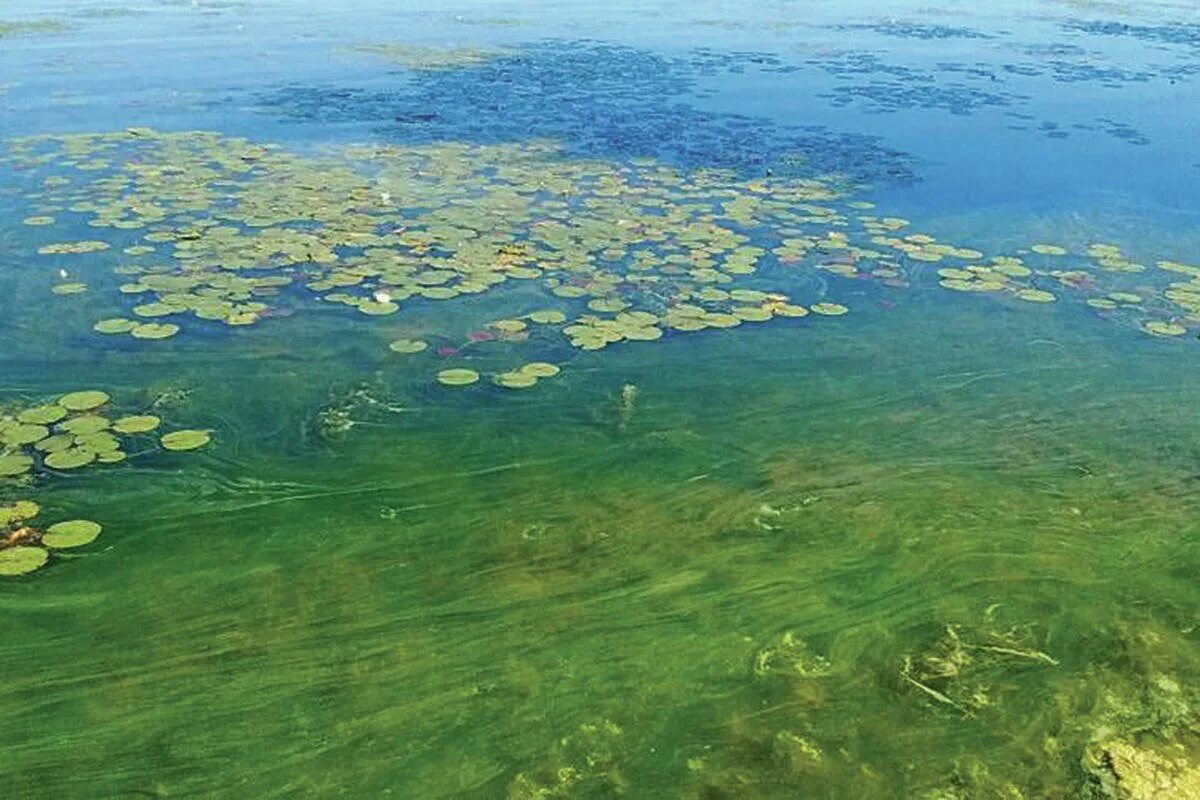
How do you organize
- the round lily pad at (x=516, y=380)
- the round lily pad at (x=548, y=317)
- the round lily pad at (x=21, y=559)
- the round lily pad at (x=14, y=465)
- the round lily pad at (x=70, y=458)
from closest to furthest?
the round lily pad at (x=21, y=559), the round lily pad at (x=14, y=465), the round lily pad at (x=70, y=458), the round lily pad at (x=516, y=380), the round lily pad at (x=548, y=317)

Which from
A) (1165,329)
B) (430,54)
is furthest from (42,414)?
(430,54)

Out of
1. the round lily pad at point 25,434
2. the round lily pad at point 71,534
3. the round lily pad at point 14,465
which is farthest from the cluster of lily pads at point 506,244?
the round lily pad at point 71,534

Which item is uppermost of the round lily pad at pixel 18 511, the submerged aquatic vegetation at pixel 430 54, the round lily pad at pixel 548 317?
the submerged aquatic vegetation at pixel 430 54

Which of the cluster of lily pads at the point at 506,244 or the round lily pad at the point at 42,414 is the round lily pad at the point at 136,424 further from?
the cluster of lily pads at the point at 506,244

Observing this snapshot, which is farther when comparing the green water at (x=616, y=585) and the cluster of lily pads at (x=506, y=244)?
the cluster of lily pads at (x=506, y=244)

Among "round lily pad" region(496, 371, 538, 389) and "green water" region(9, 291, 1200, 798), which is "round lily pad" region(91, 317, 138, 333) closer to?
"green water" region(9, 291, 1200, 798)

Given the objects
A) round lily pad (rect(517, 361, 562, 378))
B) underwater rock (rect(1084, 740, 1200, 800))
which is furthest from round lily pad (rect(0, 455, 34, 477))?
underwater rock (rect(1084, 740, 1200, 800))
